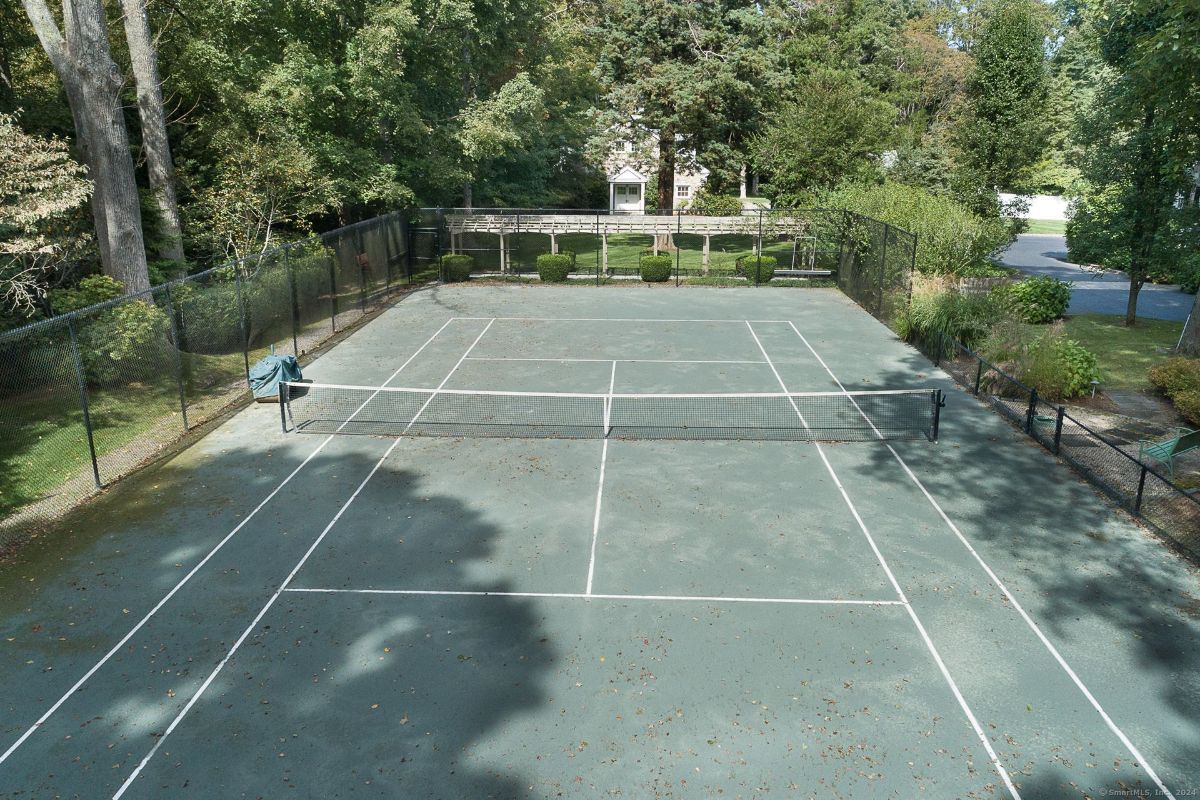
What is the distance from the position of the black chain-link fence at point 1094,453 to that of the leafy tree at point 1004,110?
17038 millimetres

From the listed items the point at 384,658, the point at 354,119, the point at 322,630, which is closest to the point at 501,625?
the point at 384,658

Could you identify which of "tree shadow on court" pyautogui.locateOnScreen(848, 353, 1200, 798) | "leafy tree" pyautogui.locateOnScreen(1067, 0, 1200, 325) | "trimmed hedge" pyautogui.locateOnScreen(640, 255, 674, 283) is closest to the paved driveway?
"leafy tree" pyautogui.locateOnScreen(1067, 0, 1200, 325)

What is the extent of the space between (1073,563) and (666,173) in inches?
1366

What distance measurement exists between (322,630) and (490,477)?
15.1 feet

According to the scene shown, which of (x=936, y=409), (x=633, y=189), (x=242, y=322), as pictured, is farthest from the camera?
(x=633, y=189)

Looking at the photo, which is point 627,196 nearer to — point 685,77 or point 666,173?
point 666,173

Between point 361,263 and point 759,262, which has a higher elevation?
point 361,263

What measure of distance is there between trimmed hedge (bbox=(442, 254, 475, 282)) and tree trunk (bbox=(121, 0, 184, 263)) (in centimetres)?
1149

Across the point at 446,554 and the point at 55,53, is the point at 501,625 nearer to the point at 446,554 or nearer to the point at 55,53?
the point at 446,554

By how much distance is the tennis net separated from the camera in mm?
15359

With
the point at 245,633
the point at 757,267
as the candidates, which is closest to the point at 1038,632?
the point at 245,633

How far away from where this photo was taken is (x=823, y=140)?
34438mm

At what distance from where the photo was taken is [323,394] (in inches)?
713

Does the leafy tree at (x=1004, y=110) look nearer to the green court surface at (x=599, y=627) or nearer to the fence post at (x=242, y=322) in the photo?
the green court surface at (x=599, y=627)
